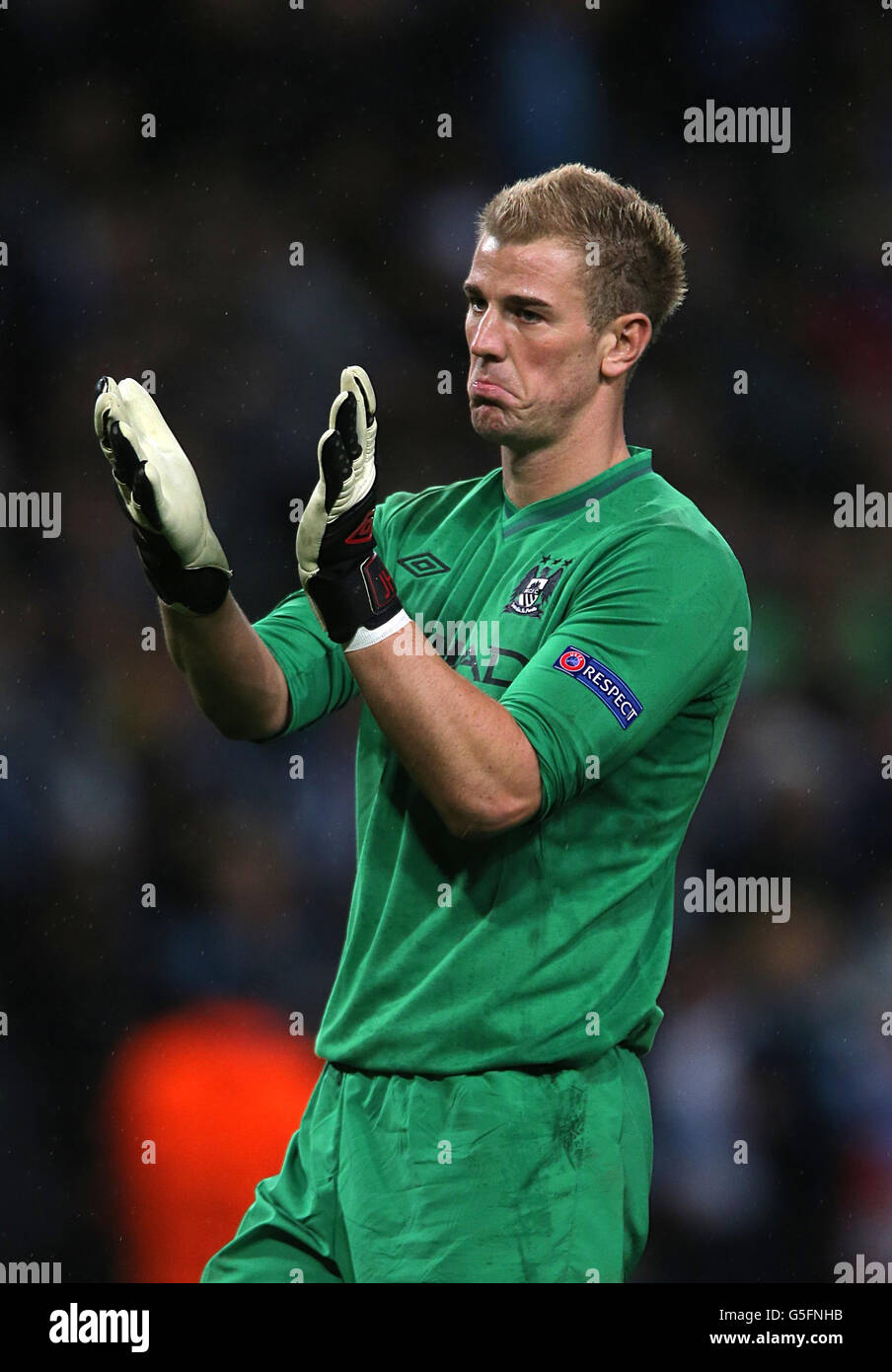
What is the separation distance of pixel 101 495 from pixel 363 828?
1.89 meters

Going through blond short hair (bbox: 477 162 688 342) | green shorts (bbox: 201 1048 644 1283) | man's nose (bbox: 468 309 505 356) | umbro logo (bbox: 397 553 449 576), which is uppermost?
blond short hair (bbox: 477 162 688 342)

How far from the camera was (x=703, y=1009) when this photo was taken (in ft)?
11.7

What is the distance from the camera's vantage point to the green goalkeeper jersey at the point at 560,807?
6.23 feet

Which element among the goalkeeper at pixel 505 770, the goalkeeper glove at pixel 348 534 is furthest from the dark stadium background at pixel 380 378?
the goalkeeper glove at pixel 348 534

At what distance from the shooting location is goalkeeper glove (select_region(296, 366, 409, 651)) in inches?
70.0

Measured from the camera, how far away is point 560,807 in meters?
1.94

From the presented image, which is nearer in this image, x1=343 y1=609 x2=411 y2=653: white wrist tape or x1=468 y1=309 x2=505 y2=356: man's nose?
x1=343 y1=609 x2=411 y2=653: white wrist tape

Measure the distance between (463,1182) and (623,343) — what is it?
1.02 metres

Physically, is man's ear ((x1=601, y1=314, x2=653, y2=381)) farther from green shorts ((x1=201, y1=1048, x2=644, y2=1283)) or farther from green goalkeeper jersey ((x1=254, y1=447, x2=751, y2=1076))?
green shorts ((x1=201, y1=1048, x2=644, y2=1283))

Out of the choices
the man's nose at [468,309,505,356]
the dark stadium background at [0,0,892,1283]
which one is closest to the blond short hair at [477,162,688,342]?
the man's nose at [468,309,505,356]

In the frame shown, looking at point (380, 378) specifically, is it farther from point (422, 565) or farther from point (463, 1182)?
point (463, 1182)

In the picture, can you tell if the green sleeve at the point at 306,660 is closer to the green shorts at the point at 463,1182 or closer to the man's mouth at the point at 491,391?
the man's mouth at the point at 491,391
